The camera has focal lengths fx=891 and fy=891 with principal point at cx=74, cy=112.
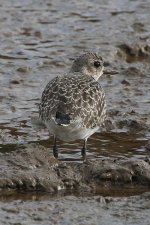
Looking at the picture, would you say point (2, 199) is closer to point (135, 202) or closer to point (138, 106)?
point (135, 202)

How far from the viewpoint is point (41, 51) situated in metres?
12.9

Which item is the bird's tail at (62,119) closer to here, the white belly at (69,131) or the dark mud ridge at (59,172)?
the white belly at (69,131)

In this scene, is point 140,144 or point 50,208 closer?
point 50,208

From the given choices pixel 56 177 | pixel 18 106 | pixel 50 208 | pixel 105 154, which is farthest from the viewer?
pixel 18 106

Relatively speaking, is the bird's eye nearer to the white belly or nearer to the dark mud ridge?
the white belly

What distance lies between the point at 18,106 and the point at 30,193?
3148mm

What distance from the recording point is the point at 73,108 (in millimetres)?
8695

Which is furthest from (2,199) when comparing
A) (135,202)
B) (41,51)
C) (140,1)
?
(140,1)

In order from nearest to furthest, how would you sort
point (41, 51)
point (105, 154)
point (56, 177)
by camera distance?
point (56, 177) < point (105, 154) < point (41, 51)

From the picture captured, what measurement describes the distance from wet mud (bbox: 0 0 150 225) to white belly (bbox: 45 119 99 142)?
0.22 metres

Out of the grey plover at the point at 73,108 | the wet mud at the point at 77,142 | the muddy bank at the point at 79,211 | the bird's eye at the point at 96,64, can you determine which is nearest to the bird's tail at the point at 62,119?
the grey plover at the point at 73,108

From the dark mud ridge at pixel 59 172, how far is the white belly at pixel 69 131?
0.48 m

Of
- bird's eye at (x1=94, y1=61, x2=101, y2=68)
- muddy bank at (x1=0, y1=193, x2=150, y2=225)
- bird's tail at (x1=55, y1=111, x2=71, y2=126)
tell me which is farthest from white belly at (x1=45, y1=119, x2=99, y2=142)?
bird's eye at (x1=94, y1=61, x2=101, y2=68)

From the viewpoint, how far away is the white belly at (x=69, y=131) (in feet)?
28.5
